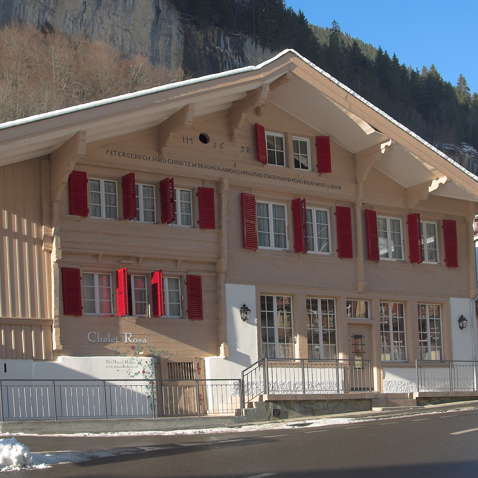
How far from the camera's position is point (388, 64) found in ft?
390

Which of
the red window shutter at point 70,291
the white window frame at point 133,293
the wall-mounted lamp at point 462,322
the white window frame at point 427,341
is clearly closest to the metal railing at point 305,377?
the white window frame at point 427,341

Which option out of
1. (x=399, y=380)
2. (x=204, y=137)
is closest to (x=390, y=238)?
(x=399, y=380)

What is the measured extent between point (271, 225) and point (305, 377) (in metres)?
3.97

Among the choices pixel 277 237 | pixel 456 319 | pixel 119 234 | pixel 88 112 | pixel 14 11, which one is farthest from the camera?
pixel 14 11

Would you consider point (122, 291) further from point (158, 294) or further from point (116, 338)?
point (116, 338)

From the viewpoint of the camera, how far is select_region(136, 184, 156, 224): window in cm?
2317

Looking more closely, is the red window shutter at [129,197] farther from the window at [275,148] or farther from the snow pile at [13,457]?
the snow pile at [13,457]

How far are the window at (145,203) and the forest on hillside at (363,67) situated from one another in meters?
68.0

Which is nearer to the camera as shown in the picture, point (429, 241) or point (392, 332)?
point (392, 332)

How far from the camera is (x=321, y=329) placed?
25812mm

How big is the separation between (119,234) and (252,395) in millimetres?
5042

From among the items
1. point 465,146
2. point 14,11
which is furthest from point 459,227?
point 465,146

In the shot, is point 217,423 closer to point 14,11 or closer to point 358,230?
point 358,230

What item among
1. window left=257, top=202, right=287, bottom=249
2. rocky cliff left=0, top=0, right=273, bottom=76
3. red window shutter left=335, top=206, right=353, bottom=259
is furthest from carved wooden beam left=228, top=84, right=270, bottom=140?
rocky cliff left=0, top=0, right=273, bottom=76
